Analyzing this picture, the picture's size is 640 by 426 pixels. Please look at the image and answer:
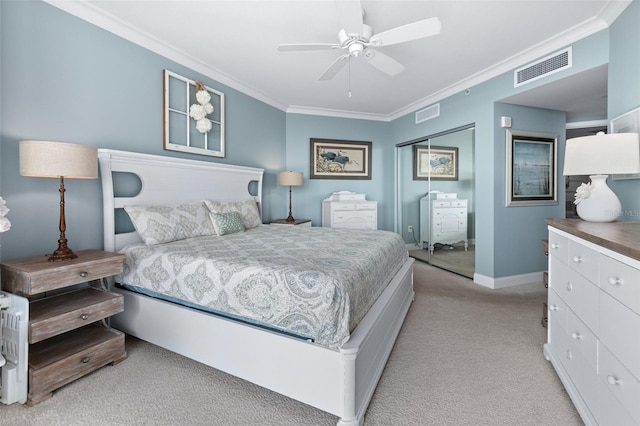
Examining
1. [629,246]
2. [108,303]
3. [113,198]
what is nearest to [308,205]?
[113,198]

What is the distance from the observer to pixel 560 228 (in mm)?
1797

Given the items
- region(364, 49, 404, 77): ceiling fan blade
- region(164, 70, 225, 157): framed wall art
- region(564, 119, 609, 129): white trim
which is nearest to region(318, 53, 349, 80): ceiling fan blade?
region(364, 49, 404, 77): ceiling fan blade

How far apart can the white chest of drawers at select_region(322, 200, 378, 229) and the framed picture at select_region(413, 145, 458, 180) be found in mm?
975

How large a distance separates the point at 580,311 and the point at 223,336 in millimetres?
1992

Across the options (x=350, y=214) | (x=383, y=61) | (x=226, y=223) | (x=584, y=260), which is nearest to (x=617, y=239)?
(x=584, y=260)

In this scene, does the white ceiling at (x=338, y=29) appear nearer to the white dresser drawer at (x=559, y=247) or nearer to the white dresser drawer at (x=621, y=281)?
the white dresser drawer at (x=559, y=247)

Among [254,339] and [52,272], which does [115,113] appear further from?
[254,339]

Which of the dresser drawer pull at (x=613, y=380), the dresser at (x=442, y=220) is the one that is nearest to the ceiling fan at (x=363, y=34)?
the dresser drawer pull at (x=613, y=380)

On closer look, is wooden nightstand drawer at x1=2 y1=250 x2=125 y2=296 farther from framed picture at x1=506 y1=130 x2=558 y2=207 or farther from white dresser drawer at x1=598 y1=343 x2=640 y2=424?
framed picture at x1=506 y1=130 x2=558 y2=207

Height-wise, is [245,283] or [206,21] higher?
[206,21]

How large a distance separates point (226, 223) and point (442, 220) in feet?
11.0

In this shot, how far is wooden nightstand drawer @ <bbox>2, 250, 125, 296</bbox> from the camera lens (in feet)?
5.48

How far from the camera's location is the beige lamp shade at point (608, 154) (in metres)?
1.71

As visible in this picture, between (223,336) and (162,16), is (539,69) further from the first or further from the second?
(223,336)
